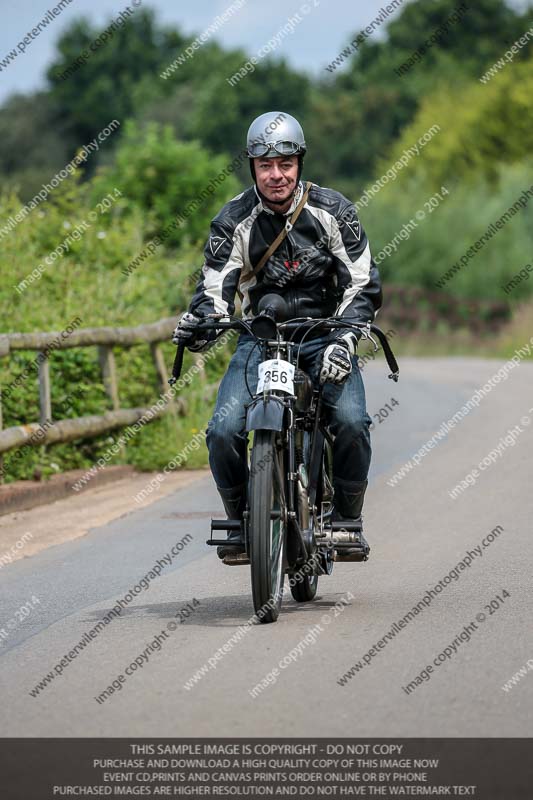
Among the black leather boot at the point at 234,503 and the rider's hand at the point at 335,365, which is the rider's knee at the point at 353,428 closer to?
the rider's hand at the point at 335,365

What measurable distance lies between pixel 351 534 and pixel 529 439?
801cm

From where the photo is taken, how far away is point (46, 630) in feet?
22.4

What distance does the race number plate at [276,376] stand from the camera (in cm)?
648

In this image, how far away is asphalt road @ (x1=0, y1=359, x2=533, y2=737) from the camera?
16.5 feet

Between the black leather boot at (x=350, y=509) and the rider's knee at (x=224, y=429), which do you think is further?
the black leather boot at (x=350, y=509)

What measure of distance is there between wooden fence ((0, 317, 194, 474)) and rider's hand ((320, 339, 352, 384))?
4.67 metres

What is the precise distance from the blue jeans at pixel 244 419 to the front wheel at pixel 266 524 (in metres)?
0.30

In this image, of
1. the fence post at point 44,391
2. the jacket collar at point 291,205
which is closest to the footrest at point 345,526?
the jacket collar at point 291,205

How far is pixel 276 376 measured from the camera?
256 inches

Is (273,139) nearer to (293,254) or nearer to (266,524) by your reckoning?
(293,254)

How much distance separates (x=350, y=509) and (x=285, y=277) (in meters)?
1.20

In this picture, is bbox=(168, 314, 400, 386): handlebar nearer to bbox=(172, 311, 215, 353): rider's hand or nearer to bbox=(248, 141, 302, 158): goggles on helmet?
bbox=(172, 311, 215, 353): rider's hand
